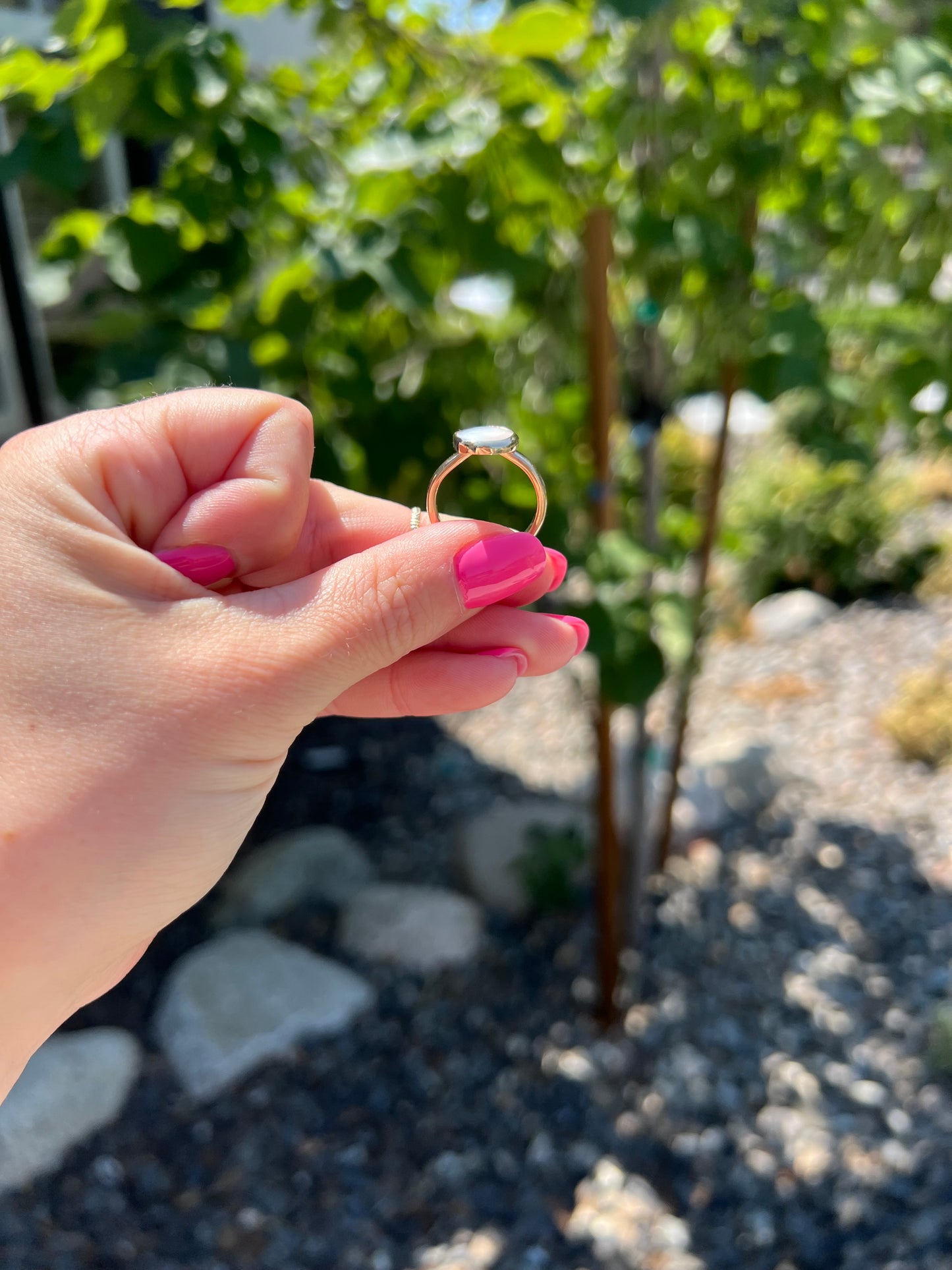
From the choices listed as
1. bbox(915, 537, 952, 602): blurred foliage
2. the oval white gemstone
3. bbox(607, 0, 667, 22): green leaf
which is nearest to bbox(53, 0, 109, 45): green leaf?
bbox(607, 0, 667, 22): green leaf

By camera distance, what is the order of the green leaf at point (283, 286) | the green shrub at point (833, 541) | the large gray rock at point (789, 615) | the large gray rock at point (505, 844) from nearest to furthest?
1. the green leaf at point (283, 286)
2. the large gray rock at point (505, 844)
3. the large gray rock at point (789, 615)
4. the green shrub at point (833, 541)

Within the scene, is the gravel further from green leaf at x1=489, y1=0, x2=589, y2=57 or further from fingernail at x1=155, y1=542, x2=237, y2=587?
green leaf at x1=489, y1=0, x2=589, y2=57

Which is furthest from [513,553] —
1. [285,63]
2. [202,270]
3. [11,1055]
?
[285,63]

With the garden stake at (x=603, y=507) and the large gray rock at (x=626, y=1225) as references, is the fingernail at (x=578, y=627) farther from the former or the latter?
the large gray rock at (x=626, y=1225)

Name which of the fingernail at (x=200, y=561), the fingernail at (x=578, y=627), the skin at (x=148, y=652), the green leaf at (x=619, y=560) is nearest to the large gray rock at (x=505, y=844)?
the green leaf at (x=619, y=560)

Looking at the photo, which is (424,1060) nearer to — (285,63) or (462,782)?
(462,782)

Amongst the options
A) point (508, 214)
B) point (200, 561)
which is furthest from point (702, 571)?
point (200, 561)

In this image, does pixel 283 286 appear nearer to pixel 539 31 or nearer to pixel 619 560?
pixel 539 31

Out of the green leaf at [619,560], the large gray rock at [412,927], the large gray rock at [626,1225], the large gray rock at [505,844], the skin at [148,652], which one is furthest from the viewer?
the large gray rock at [505,844]
